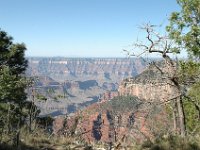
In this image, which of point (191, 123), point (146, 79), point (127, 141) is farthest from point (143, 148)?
point (191, 123)

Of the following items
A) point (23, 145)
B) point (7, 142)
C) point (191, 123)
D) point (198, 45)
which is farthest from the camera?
point (191, 123)

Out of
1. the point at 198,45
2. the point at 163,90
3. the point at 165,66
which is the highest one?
the point at 198,45

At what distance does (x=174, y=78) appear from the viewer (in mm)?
14867

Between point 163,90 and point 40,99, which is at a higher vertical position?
point 163,90

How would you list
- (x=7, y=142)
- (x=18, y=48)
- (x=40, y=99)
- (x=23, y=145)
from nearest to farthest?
(x=7, y=142) → (x=23, y=145) → (x=40, y=99) → (x=18, y=48)

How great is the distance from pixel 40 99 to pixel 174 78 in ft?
31.1

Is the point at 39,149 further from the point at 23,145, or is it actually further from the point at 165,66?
the point at 165,66

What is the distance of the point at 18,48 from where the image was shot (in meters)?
28.9

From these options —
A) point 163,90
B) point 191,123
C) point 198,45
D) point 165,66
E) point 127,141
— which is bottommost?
point 191,123

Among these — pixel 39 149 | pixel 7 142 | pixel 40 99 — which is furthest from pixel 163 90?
pixel 40 99

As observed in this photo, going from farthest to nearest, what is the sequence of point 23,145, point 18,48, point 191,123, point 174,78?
point 191,123 → point 18,48 → point 174,78 → point 23,145

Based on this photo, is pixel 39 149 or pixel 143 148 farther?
pixel 39 149

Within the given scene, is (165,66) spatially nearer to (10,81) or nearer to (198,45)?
(198,45)

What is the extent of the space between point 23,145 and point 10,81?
2443mm
